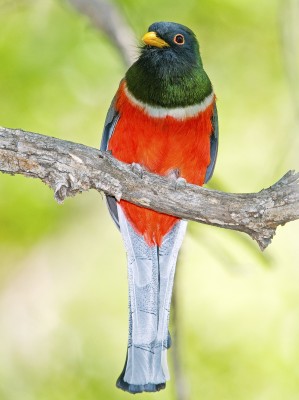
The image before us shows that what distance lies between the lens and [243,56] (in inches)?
285

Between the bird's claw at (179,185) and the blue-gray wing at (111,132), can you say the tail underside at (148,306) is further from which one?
the bird's claw at (179,185)

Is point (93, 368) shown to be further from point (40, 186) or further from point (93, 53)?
point (93, 53)

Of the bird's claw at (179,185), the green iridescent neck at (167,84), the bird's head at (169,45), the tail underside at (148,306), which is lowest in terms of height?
the tail underside at (148,306)

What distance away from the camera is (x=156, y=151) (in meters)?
4.87

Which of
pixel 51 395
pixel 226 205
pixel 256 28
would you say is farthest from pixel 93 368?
pixel 256 28

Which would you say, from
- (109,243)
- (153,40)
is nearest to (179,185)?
(153,40)

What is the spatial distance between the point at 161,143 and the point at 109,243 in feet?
8.04

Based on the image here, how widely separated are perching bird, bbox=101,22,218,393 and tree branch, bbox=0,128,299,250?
0.29m

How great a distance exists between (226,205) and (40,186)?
2661 mm

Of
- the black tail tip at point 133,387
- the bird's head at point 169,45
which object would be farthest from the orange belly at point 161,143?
the black tail tip at point 133,387

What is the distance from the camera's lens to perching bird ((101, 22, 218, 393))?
488cm

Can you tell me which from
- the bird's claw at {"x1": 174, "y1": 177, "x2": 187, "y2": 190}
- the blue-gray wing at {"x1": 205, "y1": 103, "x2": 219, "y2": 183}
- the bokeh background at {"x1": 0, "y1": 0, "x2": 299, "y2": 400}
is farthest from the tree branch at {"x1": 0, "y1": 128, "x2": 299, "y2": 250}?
the bokeh background at {"x1": 0, "y1": 0, "x2": 299, "y2": 400}

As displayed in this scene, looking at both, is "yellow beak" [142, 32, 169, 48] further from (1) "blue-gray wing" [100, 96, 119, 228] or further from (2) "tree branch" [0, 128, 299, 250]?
(2) "tree branch" [0, 128, 299, 250]

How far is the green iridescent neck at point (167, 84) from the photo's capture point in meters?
4.98
